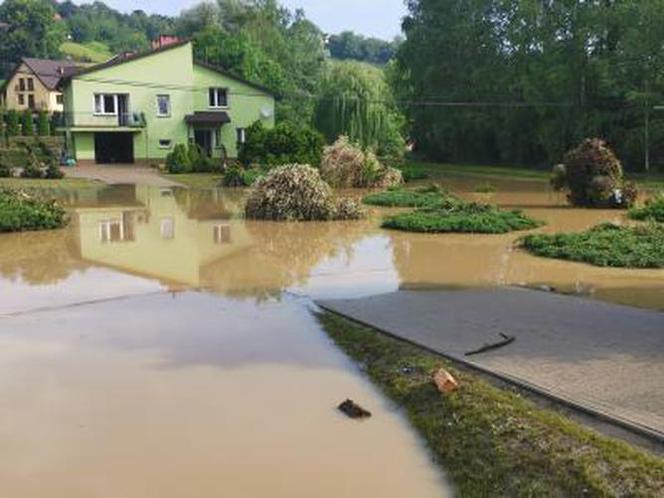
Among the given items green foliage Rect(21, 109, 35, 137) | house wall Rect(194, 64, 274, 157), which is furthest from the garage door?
green foliage Rect(21, 109, 35, 137)

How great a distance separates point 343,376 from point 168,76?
163ft

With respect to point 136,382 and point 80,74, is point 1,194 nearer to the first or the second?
point 136,382

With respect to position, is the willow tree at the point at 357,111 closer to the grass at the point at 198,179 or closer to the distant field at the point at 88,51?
the grass at the point at 198,179

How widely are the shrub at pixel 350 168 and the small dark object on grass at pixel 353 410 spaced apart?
2836 cm

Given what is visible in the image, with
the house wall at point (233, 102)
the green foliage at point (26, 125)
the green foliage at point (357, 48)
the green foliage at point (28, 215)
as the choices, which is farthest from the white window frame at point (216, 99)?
the green foliage at point (357, 48)

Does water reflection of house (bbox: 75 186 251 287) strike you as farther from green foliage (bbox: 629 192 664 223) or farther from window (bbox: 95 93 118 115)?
window (bbox: 95 93 118 115)

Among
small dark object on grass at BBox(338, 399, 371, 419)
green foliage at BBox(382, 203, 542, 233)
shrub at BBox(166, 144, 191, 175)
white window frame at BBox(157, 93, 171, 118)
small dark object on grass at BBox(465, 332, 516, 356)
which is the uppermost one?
white window frame at BBox(157, 93, 171, 118)

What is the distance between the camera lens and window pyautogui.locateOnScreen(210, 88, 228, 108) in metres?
57.7

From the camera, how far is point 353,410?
791 cm

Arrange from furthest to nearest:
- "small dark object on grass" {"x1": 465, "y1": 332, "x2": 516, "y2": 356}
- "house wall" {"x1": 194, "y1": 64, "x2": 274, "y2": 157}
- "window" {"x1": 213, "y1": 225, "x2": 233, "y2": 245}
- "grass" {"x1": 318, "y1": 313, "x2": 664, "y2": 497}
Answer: "house wall" {"x1": 194, "y1": 64, "x2": 274, "y2": 157} → "window" {"x1": 213, "y1": 225, "x2": 233, "y2": 245} → "small dark object on grass" {"x1": 465, "y1": 332, "x2": 516, "y2": 356} → "grass" {"x1": 318, "y1": 313, "x2": 664, "y2": 497}

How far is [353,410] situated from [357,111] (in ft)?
154

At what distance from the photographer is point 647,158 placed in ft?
136

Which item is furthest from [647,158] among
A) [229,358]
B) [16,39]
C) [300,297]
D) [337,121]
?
[16,39]

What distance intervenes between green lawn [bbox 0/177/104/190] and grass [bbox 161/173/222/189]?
13.6 feet
